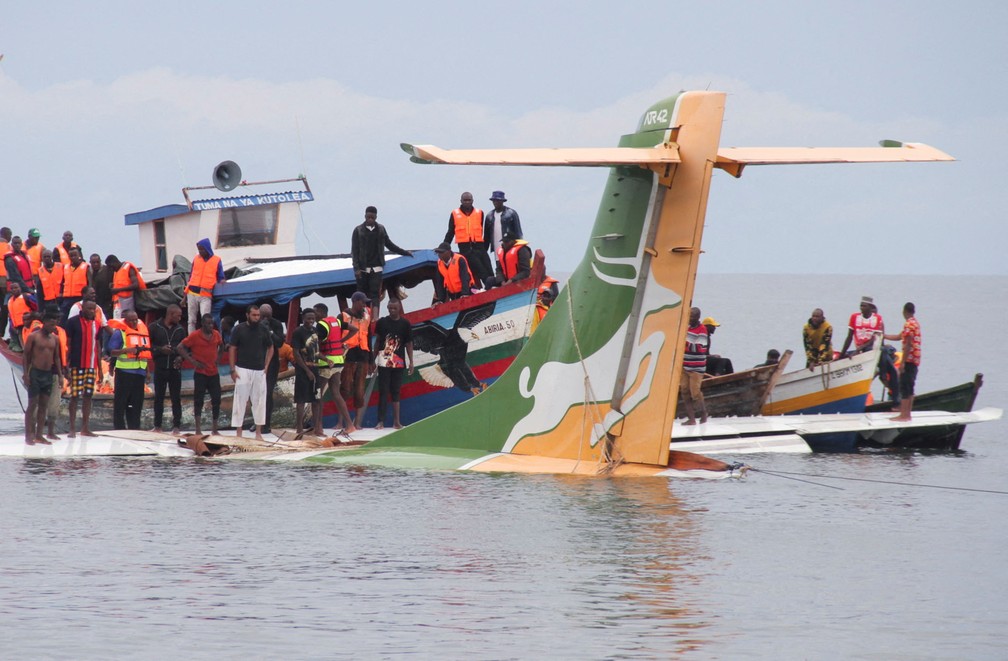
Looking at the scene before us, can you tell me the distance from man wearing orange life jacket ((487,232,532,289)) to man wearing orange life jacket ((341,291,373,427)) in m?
2.21

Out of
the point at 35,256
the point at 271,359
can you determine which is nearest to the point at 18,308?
the point at 35,256

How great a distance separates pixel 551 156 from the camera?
11.8 meters

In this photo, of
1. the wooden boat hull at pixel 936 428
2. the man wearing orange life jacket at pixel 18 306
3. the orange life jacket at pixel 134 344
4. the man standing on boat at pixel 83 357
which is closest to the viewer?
the man standing on boat at pixel 83 357

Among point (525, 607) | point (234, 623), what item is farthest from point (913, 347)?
point (234, 623)

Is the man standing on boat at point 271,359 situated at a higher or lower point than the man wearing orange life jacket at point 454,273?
lower

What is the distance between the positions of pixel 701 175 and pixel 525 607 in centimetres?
470

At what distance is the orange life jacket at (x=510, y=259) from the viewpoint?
20.9 meters

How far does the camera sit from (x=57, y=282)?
2272 centimetres

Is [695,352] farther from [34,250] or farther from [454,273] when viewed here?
[34,250]

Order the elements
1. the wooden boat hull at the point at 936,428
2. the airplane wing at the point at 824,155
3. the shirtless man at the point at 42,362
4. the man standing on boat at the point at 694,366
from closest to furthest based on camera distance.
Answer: the airplane wing at the point at 824,155 < the shirtless man at the point at 42,362 < the man standing on boat at the point at 694,366 < the wooden boat hull at the point at 936,428

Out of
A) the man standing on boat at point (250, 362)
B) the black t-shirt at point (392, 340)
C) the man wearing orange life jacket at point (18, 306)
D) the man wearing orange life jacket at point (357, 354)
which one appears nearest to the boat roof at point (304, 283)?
the man wearing orange life jacket at point (357, 354)

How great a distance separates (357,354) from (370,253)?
64.8 inches

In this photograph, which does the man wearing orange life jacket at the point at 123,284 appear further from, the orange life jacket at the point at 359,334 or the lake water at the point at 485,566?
the orange life jacket at the point at 359,334

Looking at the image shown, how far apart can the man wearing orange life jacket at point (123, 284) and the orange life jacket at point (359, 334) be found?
418 centimetres
